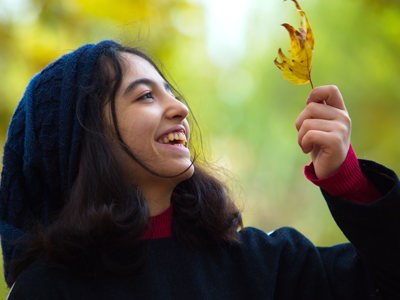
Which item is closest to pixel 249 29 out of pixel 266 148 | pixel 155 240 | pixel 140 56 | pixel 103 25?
pixel 266 148

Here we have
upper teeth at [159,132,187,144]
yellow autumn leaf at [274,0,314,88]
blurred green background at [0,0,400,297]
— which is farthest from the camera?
blurred green background at [0,0,400,297]

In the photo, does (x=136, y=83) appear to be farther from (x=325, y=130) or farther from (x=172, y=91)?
(x=325, y=130)

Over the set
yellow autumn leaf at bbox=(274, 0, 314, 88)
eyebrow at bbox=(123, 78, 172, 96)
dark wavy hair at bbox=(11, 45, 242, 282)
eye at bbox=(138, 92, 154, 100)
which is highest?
yellow autumn leaf at bbox=(274, 0, 314, 88)

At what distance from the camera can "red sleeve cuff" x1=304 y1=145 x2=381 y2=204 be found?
64.3 inches

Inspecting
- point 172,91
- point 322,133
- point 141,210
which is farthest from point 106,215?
point 322,133

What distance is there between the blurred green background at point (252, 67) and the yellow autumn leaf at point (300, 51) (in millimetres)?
653

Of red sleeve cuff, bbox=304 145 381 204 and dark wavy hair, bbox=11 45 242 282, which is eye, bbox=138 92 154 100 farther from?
red sleeve cuff, bbox=304 145 381 204

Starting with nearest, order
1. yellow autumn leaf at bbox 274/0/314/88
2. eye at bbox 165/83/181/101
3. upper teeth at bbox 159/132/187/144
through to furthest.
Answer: yellow autumn leaf at bbox 274/0/314/88, upper teeth at bbox 159/132/187/144, eye at bbox 165/83/181/101

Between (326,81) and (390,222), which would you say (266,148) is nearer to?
(326,81)

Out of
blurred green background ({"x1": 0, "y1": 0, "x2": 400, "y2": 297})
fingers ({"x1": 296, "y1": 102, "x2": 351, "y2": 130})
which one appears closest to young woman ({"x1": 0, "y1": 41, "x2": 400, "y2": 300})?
fingers ({"x1": 296, "y1": 102, "x2": 351, "y2": 130})

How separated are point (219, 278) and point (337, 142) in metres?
0.47

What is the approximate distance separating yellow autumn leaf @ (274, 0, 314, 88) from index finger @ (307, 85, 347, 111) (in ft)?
0.13

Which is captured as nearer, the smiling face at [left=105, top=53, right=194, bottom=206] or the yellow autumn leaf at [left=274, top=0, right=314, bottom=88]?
the yellow autumn leaf at [left=274, top=0, right=314, bottom=88]

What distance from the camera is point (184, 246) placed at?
6.07 feet
